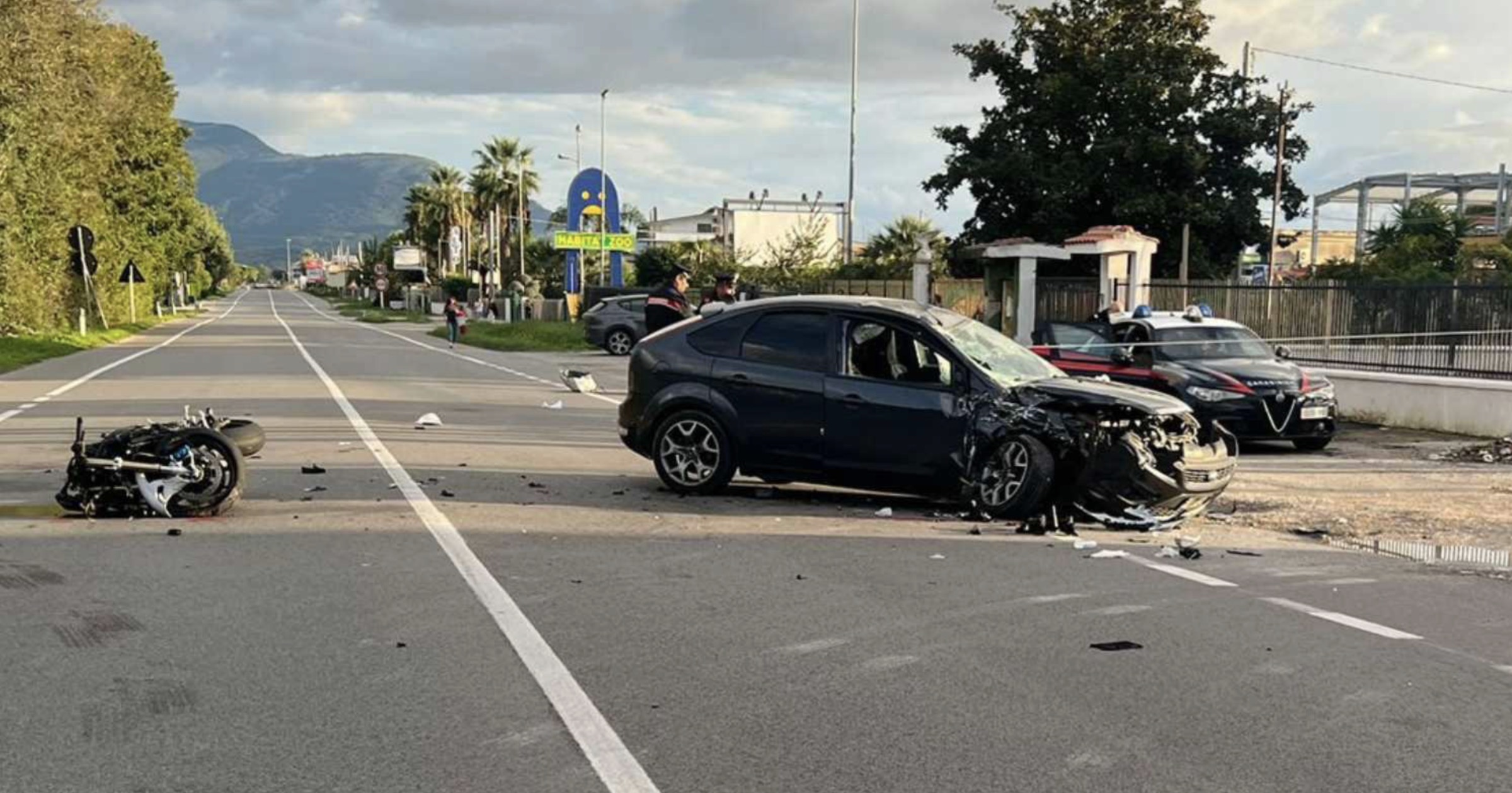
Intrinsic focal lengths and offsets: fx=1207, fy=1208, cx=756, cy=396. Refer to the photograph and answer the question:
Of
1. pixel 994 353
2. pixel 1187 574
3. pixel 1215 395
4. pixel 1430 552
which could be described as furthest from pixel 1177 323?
pixel 1187 574

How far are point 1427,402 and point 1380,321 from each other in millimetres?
3867

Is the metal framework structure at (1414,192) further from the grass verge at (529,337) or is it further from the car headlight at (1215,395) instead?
the car headlight at (1215,395)

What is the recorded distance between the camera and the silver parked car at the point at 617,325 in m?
32.4

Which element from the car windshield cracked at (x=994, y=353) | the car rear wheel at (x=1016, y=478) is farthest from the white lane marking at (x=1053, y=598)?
the car windshield cracked at (x=994, y=353)

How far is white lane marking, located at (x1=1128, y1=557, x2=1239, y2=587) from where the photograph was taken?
6.92 m

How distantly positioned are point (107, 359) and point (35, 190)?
1203cm

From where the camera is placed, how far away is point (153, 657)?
5.26 meters

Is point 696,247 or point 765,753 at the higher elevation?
point 696,247

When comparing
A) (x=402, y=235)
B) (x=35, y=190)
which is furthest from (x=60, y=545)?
(x=402, y=235)

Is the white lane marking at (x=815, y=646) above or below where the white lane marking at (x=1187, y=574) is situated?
above

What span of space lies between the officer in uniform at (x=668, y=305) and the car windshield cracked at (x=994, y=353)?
453 centimetres

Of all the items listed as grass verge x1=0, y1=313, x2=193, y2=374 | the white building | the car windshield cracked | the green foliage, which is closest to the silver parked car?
grass verge x1=0, y1=313, x2=193, y2=374

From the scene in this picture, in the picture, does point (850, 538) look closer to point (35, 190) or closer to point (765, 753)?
point (765, 753)

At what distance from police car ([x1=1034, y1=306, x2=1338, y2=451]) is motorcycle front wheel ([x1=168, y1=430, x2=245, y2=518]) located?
32.7 ft
